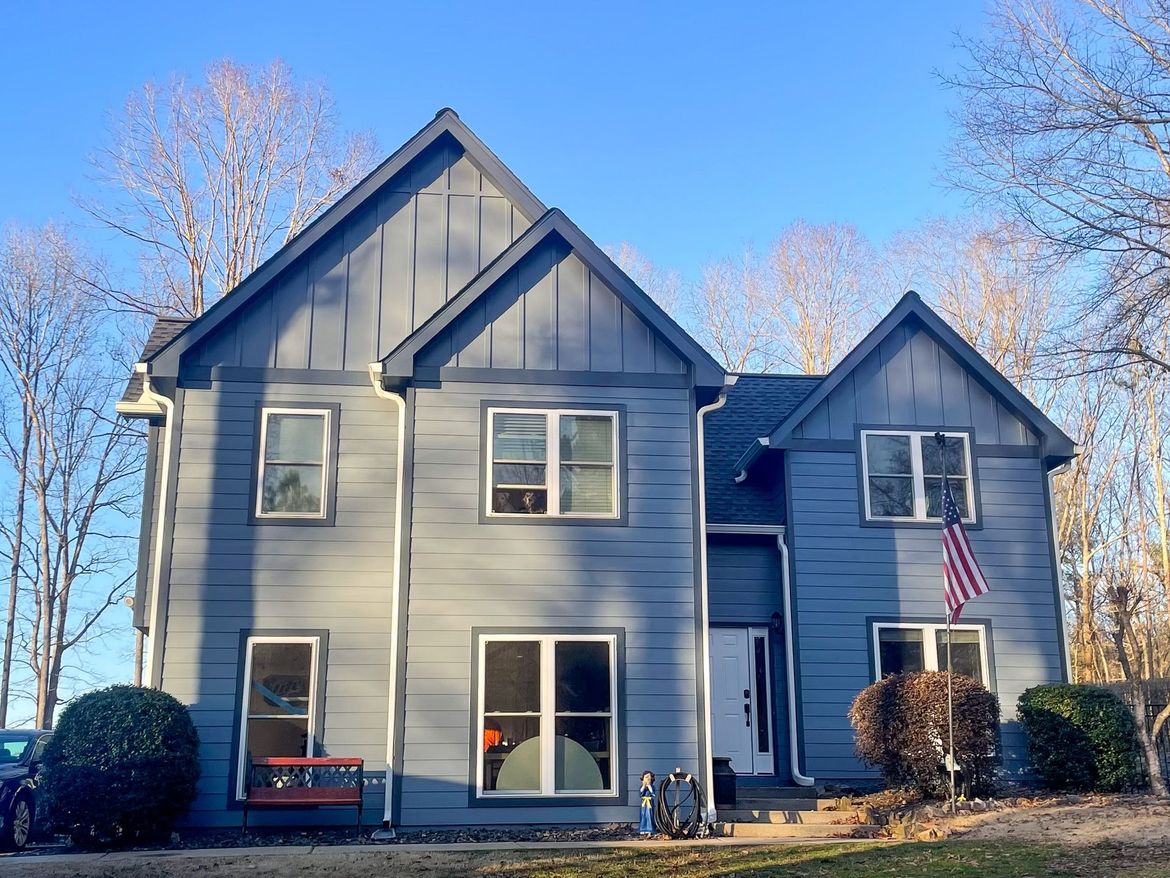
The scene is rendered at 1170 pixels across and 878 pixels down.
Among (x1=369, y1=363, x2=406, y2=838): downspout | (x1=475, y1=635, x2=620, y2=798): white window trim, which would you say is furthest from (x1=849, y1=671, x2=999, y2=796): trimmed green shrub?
(x1=369, y1=363, x2=406, y2=838): downspout

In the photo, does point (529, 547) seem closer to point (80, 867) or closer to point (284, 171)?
point (80, 867)

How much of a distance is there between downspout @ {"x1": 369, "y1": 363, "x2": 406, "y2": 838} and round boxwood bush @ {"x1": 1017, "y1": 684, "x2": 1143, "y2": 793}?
25.1 feet

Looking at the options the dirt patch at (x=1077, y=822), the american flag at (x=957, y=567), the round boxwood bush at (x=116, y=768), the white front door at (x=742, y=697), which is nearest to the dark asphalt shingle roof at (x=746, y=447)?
the white front door at (x=742, y=697)

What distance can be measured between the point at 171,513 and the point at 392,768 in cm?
376

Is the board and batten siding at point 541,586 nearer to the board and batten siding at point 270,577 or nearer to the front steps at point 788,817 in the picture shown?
the board and batten siding at point 270,577

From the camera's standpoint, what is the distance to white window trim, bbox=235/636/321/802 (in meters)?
12.1

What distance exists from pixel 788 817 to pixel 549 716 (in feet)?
9.49

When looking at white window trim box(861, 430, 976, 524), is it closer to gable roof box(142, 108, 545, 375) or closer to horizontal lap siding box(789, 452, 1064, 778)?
horizontal lap siding box(789, 452, 1064, 778)

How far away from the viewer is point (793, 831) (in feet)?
39.2

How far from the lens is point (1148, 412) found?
93.2ft

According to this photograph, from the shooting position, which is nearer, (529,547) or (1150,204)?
(529,547)

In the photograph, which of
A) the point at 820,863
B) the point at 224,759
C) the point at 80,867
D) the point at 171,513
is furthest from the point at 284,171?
the point at 820,863

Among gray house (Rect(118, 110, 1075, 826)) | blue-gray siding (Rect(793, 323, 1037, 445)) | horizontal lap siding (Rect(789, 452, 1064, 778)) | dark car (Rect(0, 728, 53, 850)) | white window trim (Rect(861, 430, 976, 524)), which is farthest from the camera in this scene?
blue-gray siding (Rect(793, 323, 1037, 445))

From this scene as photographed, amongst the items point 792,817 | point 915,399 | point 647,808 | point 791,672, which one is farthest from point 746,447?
point 647,808
